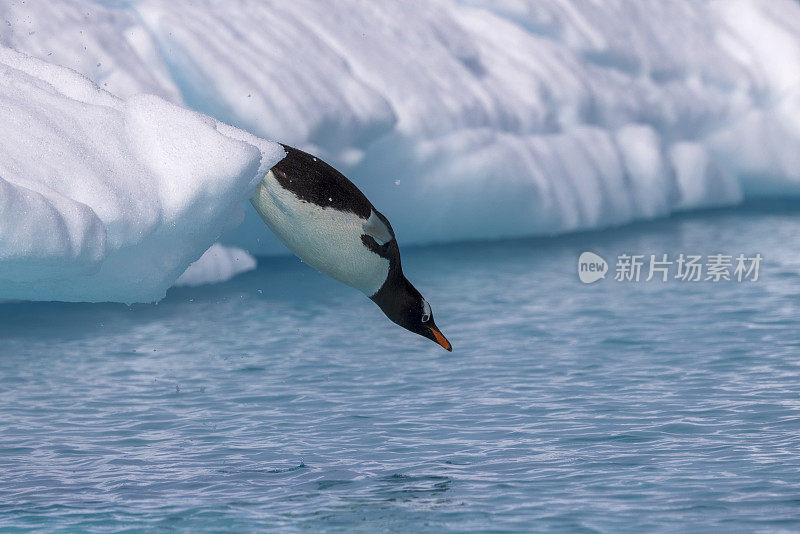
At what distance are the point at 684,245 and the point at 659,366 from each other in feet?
16.0

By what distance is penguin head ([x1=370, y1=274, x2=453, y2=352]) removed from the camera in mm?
4359

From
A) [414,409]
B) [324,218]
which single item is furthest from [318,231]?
[414,409]

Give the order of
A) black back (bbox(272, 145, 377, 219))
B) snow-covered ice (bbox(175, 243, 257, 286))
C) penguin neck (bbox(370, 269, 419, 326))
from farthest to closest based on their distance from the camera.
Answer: snow-covered ice (bbox(175, 243, 257, 286)) < penguin neck (bbox(370, 269, 419, 326)) < black back (bbox(272, 145, 377, 219))

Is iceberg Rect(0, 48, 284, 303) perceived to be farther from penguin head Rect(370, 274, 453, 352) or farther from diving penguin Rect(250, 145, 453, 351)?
penguin head Rect(370, 274, 453, 352)

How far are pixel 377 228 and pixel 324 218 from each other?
18cm

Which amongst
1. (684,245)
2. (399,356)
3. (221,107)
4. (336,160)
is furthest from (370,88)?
(399,356)

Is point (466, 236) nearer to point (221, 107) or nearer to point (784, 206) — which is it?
point (221, 107)

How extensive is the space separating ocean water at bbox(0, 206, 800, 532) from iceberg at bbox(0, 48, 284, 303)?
1.27 metres

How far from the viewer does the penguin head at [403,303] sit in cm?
436

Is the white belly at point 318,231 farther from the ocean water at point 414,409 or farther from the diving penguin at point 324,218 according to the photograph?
the ocean water at point 414,409

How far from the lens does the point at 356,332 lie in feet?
29.7

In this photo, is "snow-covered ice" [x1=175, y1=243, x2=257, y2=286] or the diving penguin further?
"snow-covered ice" [x1=175, y1=243, x2=257, y2=286]

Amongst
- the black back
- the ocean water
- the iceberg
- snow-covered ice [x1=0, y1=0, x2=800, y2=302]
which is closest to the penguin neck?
the black back

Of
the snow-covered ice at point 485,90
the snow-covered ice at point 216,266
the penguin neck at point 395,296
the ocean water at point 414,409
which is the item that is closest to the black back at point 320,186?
the penguin neck at point 395,296
